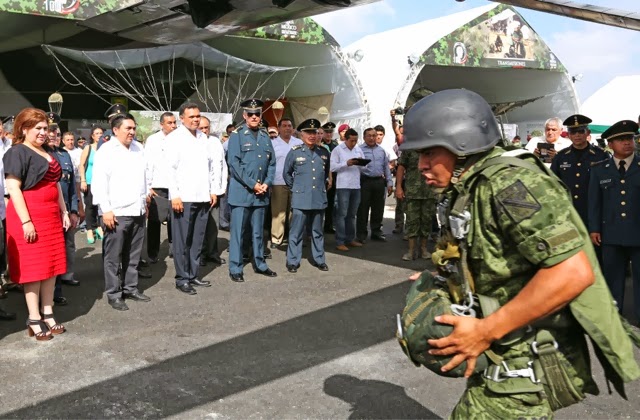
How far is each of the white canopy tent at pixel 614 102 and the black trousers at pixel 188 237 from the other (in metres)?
20.6

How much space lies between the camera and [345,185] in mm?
8906

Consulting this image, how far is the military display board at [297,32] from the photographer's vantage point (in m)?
16.2

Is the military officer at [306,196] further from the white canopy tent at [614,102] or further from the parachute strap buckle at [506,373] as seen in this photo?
A: the white canopy tent at [614,102]

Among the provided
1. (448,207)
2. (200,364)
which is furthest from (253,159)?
(448,207)

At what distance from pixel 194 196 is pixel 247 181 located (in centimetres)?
76

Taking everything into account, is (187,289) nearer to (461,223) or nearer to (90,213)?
(90,213)

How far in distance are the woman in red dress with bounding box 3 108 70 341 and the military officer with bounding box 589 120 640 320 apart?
4715mm

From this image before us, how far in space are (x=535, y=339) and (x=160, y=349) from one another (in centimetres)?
338

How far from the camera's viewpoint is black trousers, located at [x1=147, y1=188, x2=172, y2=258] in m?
6.95

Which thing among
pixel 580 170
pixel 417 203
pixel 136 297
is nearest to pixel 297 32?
pixel 417 203

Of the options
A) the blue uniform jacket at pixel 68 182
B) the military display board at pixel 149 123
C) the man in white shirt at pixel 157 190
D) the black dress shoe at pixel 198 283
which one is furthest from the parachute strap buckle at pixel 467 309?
→ the military display board at pixel 149 123

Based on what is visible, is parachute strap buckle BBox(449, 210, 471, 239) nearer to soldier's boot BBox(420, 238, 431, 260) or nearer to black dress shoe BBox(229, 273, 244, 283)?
black dress shoe BBox(229, 273, 244, 283)

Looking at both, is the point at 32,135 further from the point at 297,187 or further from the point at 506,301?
the point at 506,301

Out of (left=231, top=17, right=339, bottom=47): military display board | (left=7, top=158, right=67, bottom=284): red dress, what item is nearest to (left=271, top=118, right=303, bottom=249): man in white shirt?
(left=7, top=158, right=67, bottom=284): red dress
